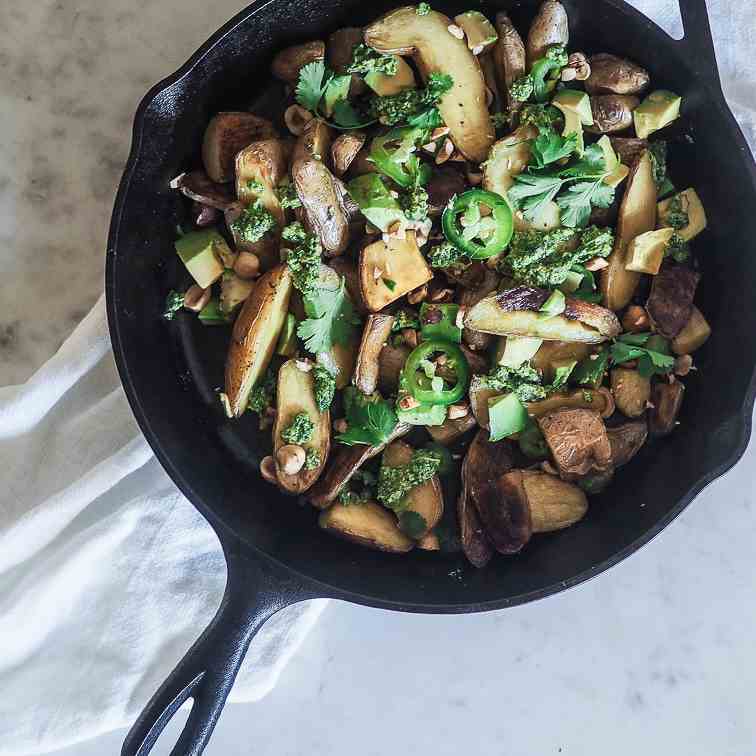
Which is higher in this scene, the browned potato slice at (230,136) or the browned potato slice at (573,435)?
the browned potato slice at (230,136)

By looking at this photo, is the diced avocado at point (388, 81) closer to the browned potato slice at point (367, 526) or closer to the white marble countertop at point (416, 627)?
the white marble countertop at point (416, 627)

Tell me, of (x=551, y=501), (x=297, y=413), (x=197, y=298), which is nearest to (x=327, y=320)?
(x=297, y=413)

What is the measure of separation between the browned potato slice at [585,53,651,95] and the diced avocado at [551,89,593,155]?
10 cm

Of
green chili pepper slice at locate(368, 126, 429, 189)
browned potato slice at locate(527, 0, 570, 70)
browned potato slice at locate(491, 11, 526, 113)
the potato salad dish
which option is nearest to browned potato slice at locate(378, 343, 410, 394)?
the potato salad dish

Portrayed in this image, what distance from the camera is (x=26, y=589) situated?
2.04 metres

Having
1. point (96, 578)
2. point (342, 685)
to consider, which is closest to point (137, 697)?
point (96, 578)

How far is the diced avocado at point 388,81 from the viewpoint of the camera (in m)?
1.77

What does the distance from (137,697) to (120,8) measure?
1719mm

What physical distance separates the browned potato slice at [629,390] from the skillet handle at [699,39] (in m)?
0.63

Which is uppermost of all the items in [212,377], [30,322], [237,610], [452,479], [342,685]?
[30,322]

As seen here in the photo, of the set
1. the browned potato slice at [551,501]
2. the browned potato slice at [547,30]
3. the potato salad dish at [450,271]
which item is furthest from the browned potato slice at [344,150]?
the browned potato slice at [551,501]

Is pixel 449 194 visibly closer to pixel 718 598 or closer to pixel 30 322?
pixel 30 322

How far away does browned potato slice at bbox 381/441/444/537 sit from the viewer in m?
1.86

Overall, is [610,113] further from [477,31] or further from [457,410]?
[457,410]
